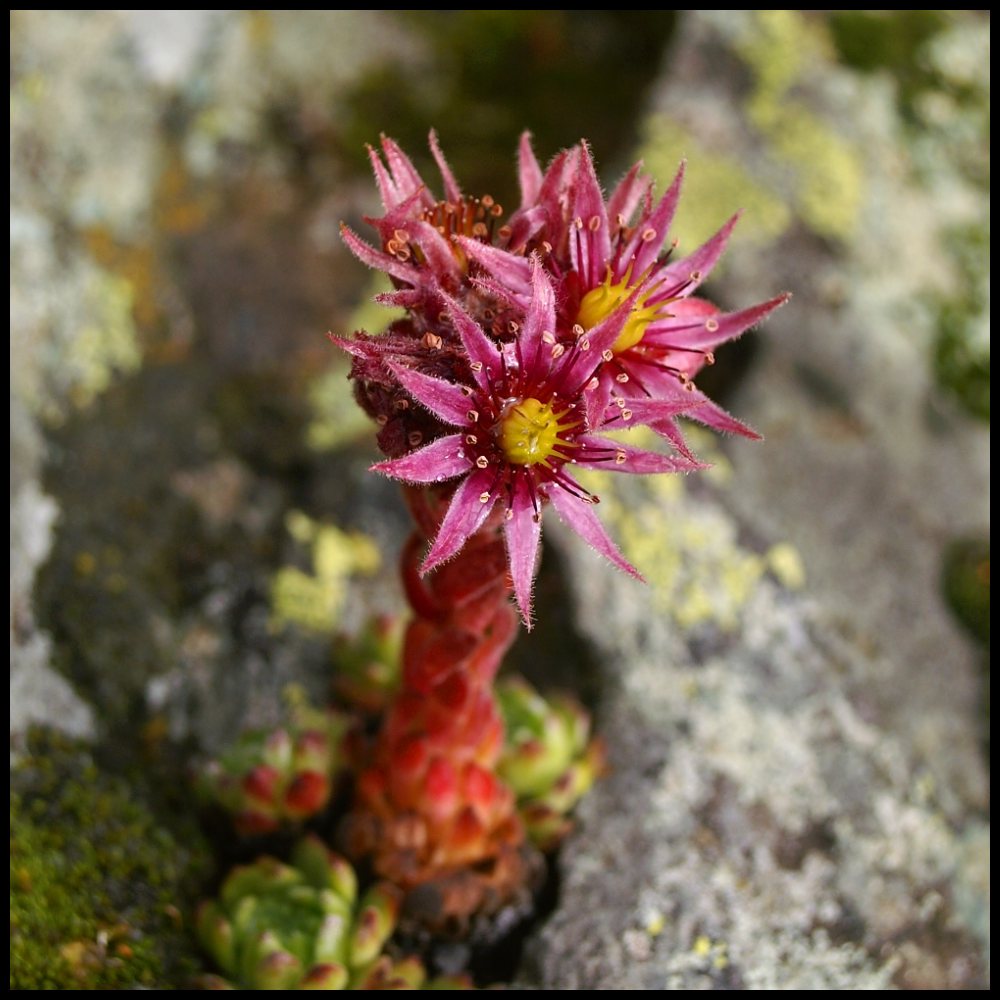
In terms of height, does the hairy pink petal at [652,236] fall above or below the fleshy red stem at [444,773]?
above

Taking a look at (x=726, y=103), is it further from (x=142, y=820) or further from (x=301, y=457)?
(x=142, y=820)

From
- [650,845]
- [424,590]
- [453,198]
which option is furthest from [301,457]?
[650,845]

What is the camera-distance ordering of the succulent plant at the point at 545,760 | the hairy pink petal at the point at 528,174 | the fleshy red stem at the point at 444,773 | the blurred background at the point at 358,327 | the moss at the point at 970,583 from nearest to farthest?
the hairy pink petal at the point at 528,174, the fleshy red stem at the point at 444,773, the succulent plant at the point at 545,760, the blurred background at the point at 358,327, the moss at the point at 970,583

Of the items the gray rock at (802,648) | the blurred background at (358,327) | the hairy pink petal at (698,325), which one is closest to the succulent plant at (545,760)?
the gray rock at (802,648)

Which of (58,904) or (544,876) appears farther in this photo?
(544,876)

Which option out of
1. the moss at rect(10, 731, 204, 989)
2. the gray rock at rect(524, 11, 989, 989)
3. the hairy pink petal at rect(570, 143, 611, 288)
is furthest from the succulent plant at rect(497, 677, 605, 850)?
the hairy pink petal at rect(570, 143, 611, 288)

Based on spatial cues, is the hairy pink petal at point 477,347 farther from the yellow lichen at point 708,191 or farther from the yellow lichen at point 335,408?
the yellow lichen at point 708,191

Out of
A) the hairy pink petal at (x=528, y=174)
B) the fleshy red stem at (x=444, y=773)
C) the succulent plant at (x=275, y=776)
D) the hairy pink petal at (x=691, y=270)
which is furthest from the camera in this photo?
the succulent plant at (x=275, y=776)

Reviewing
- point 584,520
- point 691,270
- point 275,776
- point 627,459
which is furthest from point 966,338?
point 275,776
